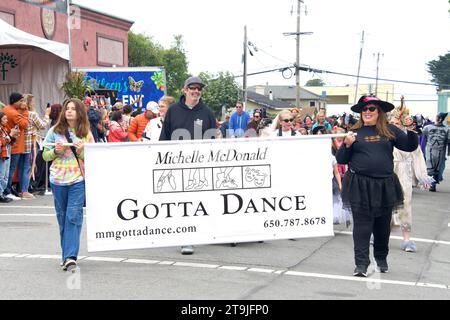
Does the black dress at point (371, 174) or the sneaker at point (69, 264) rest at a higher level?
the black dress at point (371, 174)

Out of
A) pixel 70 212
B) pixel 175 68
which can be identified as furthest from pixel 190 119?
pixel 175 68

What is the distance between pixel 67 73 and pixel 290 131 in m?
9.89

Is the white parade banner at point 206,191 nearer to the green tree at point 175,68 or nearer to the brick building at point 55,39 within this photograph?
the brick building at point 55,39

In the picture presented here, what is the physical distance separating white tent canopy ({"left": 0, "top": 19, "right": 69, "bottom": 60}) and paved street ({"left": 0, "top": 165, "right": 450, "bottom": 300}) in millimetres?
6881

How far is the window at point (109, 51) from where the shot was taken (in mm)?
38250

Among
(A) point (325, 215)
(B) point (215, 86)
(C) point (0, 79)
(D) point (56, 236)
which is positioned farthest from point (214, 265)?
(B) point (215, 86)

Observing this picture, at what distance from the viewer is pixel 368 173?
8172 mm

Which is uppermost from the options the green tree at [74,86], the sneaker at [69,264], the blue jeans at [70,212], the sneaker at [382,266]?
the green tree at [74,86]

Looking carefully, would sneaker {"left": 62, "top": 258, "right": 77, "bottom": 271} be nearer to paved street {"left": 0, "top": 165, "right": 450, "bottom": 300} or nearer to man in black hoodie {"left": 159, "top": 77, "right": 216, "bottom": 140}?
paved street {"left": 0, "top": 165, "right": 450, "bottom": 300}

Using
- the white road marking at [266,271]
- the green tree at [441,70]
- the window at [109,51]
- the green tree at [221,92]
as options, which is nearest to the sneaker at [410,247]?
the white road marking at [266,271]

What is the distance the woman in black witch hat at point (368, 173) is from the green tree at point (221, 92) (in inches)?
3139

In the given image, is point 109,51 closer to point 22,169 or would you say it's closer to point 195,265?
point 22,169

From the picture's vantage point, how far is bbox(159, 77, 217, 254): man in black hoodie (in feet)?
31.4
